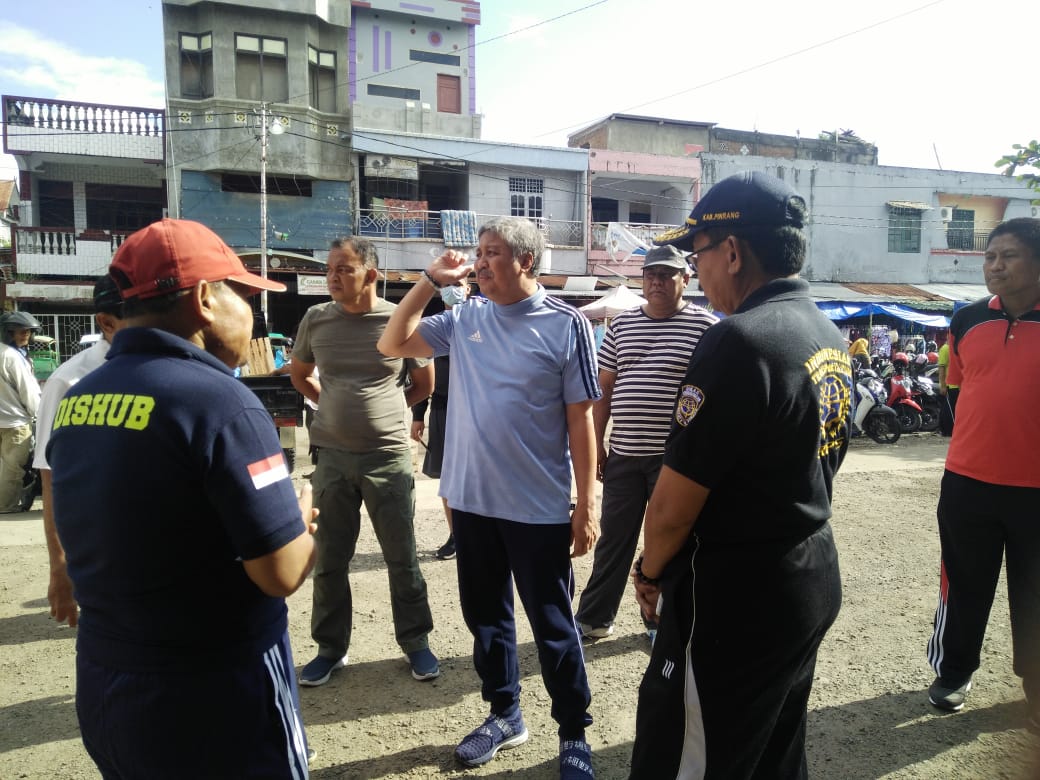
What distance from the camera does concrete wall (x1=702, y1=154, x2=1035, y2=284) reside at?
83.9ft

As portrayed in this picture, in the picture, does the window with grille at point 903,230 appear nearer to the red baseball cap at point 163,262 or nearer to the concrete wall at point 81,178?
the concrete wall at point 81,178

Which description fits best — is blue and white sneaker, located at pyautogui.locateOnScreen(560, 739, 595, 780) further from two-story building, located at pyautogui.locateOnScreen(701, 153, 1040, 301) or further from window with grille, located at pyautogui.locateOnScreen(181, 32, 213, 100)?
two-story building, located at pyautogui.locateOnScreen(701, 153, 1040, 301)

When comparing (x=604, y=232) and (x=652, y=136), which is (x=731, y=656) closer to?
(x=604, y=232)

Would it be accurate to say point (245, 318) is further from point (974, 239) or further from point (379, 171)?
point (974, 239)

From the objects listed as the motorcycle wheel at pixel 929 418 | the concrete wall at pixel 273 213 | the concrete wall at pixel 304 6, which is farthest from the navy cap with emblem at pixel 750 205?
the concrete wall at pixel 304 6

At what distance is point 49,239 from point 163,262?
21855 mm

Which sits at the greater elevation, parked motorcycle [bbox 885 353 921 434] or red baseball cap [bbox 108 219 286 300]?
red baseball cap [bbox 108 219 286 300]

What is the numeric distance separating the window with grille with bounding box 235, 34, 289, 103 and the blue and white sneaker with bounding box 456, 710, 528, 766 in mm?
23046

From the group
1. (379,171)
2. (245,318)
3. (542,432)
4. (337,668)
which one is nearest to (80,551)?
(245,318)

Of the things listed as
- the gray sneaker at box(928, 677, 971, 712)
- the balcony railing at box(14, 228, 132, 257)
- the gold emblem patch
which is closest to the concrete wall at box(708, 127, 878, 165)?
the balcony railing at box(14, 228, 132, 257)

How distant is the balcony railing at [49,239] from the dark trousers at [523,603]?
20169 millimetres

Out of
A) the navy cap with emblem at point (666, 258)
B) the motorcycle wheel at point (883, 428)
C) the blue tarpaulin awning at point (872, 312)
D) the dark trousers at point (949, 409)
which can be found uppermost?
the navy cap with emblem at point (666, 258)

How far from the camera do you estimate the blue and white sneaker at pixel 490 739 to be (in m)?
2.66

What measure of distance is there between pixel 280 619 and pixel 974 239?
109 ft
